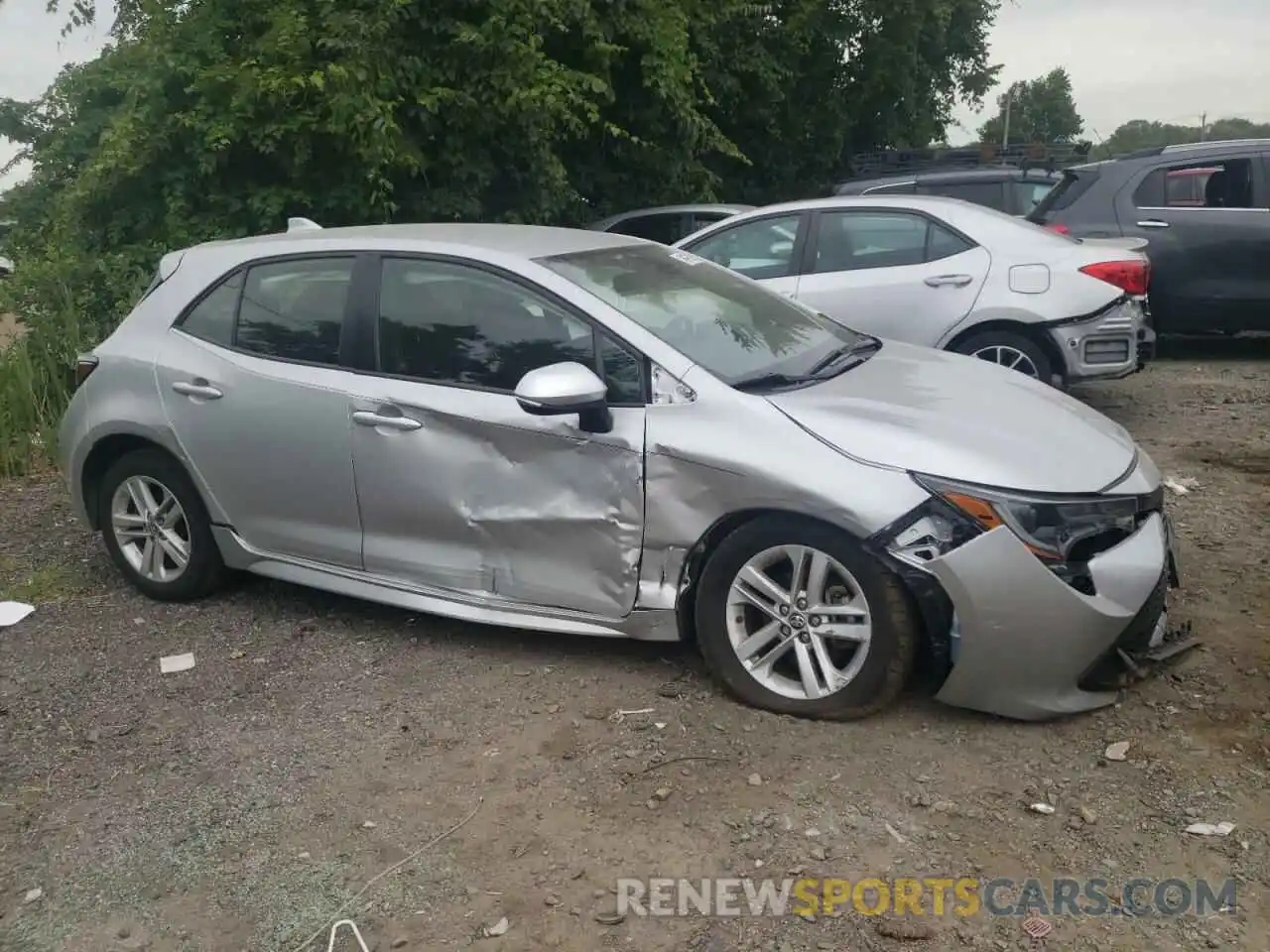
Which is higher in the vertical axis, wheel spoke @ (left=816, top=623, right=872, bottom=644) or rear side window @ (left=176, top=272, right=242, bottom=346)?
rear side window @ (left=176, top=272, right=242, bottom=346)

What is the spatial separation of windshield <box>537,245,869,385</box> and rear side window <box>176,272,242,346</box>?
4.76 feet

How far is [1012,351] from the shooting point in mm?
7492

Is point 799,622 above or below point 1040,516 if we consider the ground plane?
below

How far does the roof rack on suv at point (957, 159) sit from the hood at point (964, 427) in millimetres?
9661

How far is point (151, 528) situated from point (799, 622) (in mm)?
2964

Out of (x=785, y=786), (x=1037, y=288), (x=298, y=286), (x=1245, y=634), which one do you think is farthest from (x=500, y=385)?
(x=1037, y=288)

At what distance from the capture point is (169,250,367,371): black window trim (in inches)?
185

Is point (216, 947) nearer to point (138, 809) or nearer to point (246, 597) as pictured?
point (138, 809)

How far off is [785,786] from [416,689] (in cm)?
146

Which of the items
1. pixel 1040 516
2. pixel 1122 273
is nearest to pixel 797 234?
pixel 1122 273

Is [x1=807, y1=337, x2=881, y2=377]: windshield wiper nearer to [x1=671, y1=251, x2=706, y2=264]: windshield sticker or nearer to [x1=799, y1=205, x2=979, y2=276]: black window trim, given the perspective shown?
[x1=671, y1=251, x2=706, y2=264]: windshield sticker

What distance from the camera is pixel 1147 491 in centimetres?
394

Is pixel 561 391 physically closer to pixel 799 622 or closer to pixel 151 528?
pixel 799 622

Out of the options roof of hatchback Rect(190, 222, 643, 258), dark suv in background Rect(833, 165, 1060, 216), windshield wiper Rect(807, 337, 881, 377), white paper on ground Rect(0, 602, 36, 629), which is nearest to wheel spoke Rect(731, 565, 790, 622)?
windshield wiper Rect(807, 337, 881, 377)
